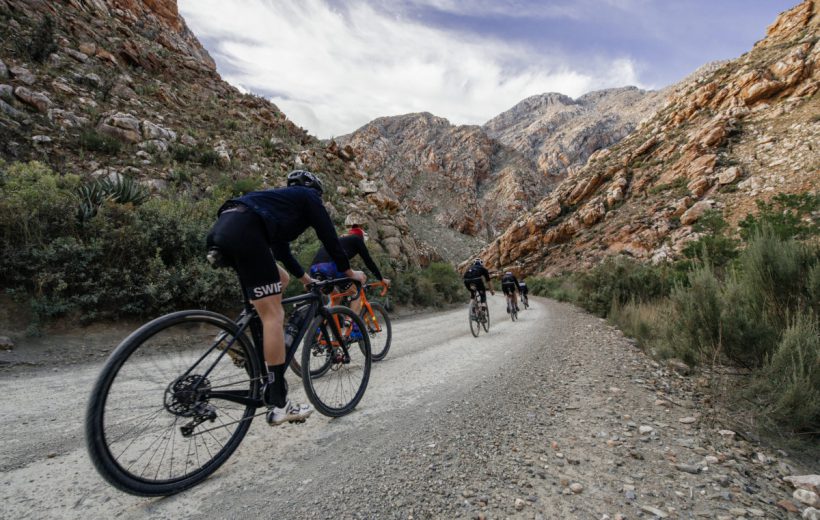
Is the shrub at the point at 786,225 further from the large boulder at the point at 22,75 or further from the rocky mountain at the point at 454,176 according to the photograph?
the rocky mountain at the point at 454,176

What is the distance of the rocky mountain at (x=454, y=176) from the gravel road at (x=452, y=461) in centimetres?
5862

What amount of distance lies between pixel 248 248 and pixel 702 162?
122 feet

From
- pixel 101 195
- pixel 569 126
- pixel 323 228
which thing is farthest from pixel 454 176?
pixel 323 228

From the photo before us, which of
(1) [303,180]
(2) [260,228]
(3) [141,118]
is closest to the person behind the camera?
(2) [260,228]

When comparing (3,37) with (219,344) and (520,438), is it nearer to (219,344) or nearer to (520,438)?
(219,344)

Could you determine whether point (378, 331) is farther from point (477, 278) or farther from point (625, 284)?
point (625, 284)

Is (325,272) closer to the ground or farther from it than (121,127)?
closer to the ground

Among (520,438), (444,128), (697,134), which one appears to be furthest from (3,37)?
(444,128)

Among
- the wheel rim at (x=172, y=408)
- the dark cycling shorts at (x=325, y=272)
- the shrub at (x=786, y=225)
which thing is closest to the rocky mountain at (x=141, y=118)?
the dark cycling shorts at (x=325, y=272)

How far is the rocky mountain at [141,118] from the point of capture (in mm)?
10875

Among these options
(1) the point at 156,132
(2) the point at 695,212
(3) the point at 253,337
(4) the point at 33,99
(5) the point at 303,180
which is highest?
(4) the point at 33,99

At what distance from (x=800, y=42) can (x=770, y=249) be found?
43.2m

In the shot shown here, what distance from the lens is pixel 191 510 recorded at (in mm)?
1739

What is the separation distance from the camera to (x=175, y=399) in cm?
207
